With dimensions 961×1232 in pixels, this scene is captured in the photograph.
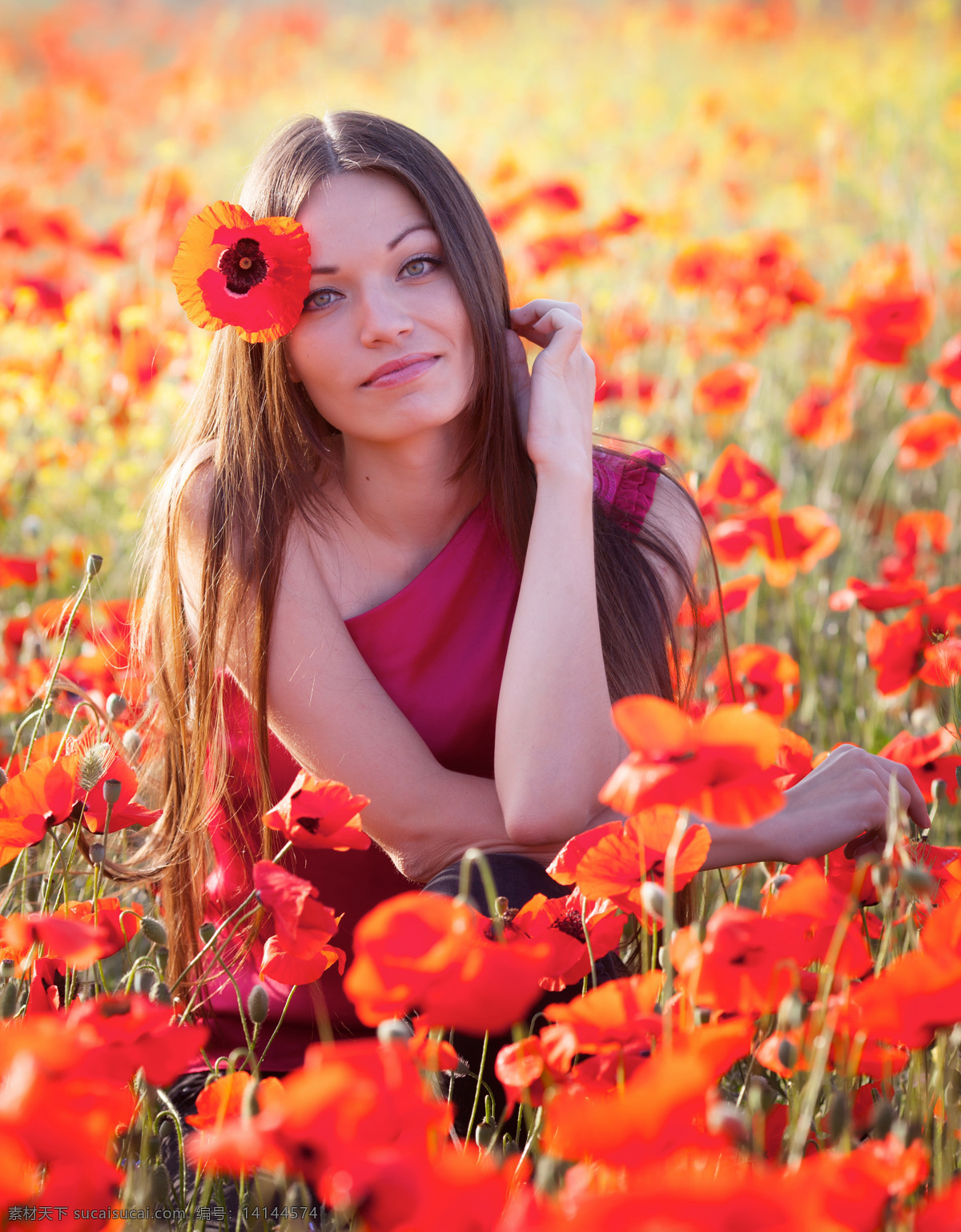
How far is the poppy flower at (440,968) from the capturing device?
0.78 meters

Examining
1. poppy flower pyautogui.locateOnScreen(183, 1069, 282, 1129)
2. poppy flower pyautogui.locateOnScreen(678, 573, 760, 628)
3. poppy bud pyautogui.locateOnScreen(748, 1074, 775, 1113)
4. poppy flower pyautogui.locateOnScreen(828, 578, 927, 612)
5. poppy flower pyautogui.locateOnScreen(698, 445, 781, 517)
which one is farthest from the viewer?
poppy flower pyautogui.locateOnScreen(698, 445, 781, 517)

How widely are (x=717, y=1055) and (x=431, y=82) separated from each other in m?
8.76

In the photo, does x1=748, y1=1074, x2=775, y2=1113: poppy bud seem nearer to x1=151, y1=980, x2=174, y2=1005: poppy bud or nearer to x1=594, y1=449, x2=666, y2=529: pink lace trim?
x1=151, y1=980, x2=174, y2=1005: poppy bud

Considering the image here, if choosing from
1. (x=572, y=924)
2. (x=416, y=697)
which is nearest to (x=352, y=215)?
(x=416, y=697)

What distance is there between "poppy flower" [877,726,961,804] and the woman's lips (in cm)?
79

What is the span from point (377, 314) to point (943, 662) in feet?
2.83

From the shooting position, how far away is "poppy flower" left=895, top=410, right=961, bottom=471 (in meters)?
2.76

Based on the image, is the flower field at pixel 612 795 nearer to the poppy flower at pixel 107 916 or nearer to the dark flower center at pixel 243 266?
the poppy flower at pixel 107 916

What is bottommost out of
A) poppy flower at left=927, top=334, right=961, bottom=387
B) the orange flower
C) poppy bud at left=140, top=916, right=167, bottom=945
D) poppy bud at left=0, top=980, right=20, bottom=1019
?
poppy bud at left=0, top=980, right=20, bottom=1019

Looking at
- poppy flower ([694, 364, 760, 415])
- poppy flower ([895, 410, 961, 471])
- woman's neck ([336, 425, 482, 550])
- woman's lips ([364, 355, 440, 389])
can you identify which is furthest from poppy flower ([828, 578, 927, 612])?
poppy flower ([694, 364, 760, 415])

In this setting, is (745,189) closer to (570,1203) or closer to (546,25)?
(570,1203)

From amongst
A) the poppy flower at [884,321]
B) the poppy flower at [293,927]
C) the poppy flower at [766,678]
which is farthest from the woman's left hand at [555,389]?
the poppy flower at [884,321]

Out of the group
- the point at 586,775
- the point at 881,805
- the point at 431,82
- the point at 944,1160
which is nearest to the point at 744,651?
the point at 586,775

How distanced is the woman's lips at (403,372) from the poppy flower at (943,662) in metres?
0.78
